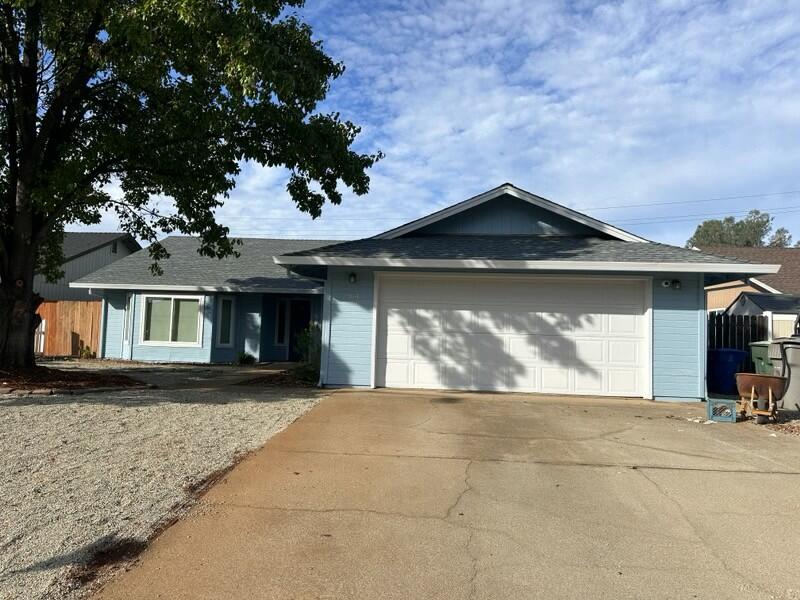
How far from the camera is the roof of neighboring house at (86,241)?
27.5 meters

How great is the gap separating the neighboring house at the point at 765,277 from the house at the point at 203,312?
A: 46.1 ft

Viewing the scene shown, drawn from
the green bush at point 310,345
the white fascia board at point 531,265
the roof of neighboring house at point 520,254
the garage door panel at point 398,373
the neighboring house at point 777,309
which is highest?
the roof of neighboring house at point 520,254

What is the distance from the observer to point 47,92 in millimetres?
11352

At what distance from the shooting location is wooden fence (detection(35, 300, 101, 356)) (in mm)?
19141

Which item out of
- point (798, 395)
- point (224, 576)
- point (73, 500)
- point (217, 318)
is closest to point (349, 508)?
point (224, 576)

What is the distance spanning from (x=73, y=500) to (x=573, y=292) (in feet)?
28.8

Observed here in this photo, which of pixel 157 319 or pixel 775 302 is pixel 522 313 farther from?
pixel 157 319

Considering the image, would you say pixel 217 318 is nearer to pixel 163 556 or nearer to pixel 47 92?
pixel 47 92

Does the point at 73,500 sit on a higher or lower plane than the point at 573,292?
lower

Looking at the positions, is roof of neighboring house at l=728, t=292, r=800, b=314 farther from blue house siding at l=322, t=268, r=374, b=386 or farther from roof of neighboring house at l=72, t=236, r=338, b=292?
roof of neighboring house at l=72, t=236, r=338, b=292

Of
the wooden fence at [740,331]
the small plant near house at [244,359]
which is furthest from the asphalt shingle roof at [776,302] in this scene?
the small plant near house at [244,359]

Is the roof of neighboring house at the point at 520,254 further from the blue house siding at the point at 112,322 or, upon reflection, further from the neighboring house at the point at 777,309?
the blue house siding at the point at 112,322

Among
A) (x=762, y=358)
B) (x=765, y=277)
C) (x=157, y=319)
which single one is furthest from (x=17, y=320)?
(x=765, y=277)

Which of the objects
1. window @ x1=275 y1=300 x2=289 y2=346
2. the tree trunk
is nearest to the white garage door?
the tree trunk
